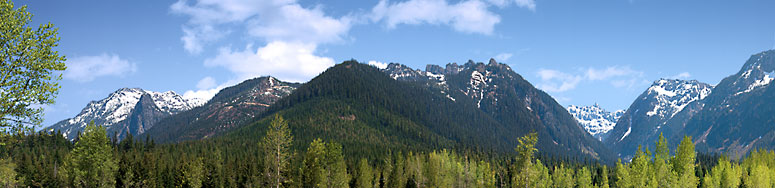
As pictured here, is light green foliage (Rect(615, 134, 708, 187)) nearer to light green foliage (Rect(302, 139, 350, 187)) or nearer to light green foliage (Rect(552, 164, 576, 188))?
light green foliage (Rect(552, 164, 576, 188))

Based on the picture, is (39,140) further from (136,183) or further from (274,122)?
(274,122)

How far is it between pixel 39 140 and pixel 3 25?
215 metres

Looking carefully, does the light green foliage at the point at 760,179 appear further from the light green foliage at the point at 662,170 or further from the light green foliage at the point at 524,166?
the light green foliage at the point at 524,166

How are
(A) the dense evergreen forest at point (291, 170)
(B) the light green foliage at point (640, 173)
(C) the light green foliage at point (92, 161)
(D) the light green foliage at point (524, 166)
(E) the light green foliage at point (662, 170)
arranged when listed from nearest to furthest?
(D) the light green foliage at point (524, 166) → (A) the dense evergreen forest at point (291, 170) → (C) the light green foliage at point (92, 161) → (B) the light green foliage at point (640, 173) → (E) the light green foliage at point (662, 170)

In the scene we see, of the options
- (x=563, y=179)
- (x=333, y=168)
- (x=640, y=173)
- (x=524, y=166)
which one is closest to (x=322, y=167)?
(x=333, y=168)

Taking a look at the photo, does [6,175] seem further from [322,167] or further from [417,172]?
[417,172]

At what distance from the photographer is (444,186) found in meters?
145

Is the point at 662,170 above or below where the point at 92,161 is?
below

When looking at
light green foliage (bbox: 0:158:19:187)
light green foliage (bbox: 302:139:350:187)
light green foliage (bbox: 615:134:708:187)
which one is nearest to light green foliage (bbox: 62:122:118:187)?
light green foliage (bbox: 0:158:19:187)

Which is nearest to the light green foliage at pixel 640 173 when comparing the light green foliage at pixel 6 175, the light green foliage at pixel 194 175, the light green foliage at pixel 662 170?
the light green foliage at pixel 662 170

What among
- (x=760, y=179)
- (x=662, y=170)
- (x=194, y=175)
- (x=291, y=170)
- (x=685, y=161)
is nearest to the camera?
(x=291, y=170)

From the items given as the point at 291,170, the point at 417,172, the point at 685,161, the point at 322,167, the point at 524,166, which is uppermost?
the point at 685,161

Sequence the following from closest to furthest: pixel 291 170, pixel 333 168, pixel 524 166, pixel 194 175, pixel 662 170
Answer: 1. pixel 524 166
2. pixel 291 170
3. pixel 333 168
4. pixel 194 175
5. pixel 662 170

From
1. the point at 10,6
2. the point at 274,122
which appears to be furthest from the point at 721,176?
the point at 10,6
